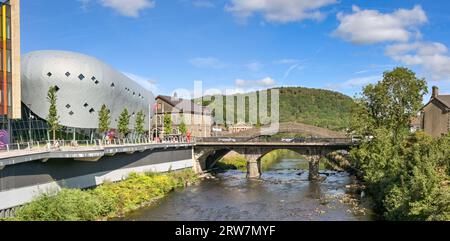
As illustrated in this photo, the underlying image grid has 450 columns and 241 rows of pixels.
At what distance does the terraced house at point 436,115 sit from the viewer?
7458 cm

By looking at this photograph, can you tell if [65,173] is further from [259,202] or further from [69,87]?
[69,87]

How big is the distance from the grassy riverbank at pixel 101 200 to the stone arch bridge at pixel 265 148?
16.4 m

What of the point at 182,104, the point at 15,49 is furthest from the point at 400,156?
Answer: the point at 182,104

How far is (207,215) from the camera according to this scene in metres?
43.4

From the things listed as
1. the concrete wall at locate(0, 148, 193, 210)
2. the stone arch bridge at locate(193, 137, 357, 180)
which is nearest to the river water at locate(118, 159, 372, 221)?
the stone arch bridge at locate(193, 137, 357, 180)

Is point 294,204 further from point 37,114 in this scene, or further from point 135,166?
point 37,114

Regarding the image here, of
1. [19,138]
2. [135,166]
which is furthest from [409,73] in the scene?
[19,138]

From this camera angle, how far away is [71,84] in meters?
72.4

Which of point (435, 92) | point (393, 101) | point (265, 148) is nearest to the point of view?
point (393, 101)

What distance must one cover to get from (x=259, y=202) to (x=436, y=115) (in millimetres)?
43418

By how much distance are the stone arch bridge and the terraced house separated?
16894 millimetres

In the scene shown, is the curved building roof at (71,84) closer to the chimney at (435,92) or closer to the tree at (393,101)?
the tree at (393,101)
